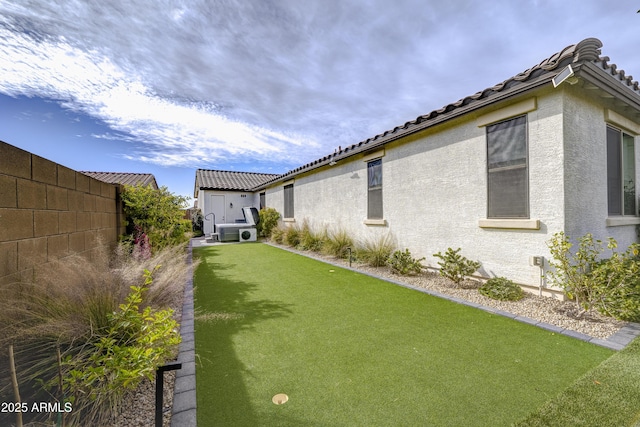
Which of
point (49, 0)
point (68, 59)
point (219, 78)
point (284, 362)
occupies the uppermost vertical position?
point (219, 78)

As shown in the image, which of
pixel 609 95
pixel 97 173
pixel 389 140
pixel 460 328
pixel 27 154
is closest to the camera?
pixel 27 154

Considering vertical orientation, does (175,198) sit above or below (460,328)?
above

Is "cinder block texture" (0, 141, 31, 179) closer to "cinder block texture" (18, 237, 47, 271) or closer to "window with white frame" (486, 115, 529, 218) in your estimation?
"cinder block texture" (18, 237, 47, 271)

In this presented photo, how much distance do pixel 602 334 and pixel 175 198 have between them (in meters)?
9.69

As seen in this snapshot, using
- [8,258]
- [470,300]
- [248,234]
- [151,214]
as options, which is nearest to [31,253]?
[8,258]

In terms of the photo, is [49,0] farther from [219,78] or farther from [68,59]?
[219,78]

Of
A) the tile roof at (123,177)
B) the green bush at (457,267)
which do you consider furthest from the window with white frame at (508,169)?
the tile roof at (123,177)

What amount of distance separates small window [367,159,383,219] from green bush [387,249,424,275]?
1759 mm

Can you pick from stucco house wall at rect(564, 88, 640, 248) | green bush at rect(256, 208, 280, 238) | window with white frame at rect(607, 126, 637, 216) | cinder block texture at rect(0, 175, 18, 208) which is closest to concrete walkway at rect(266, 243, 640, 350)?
stucco house wall at rect(564, 88, 640, 248)

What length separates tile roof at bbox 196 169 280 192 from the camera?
2005cm

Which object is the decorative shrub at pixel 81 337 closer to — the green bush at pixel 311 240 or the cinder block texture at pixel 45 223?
the cinder block texture at pixel 45 223

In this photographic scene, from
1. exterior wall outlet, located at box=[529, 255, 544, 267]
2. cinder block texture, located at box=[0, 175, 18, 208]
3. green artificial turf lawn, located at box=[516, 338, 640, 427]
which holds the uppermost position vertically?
cinder block texture, located at box=[0, 175, 18, 208]

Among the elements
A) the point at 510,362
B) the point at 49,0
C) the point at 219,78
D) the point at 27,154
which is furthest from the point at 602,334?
the point at 219,78

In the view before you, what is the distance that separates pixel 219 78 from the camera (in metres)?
7.73
